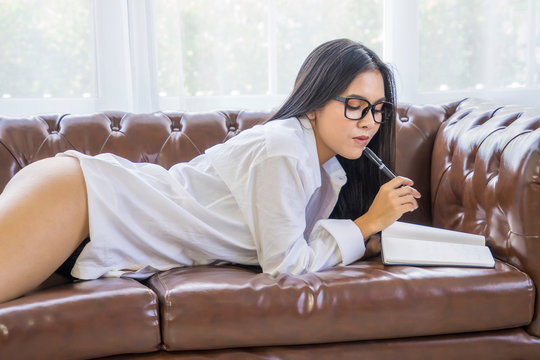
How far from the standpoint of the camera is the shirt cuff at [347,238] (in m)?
1.82

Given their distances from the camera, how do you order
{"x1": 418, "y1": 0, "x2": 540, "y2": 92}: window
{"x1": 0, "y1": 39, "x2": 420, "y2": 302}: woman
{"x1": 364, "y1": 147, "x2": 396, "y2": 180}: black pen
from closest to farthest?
{"x1": 0, "y1": 39, "x2": 420, "y2": 302}: woman → {"x1": 364, "y1": 147, "x2": 396, "y2": 180}: black pen → {"x1": 418, "y1": 0, "x2": 540, "y2": 92}: window

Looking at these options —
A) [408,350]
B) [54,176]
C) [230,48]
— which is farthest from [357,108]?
[230,48]

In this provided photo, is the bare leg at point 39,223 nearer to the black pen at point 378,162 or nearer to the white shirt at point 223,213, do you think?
the white shirt at point 223,213

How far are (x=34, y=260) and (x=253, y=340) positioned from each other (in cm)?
60

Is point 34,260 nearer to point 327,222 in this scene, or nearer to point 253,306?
point 253,306

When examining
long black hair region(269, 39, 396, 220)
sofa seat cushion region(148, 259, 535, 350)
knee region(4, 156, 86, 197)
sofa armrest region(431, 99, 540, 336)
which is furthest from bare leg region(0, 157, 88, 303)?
sofa armrest region(431, 99, 540, 336)

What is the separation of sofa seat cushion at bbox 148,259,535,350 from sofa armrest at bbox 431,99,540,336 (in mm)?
104

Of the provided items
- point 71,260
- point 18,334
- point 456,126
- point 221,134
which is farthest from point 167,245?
point 456,126

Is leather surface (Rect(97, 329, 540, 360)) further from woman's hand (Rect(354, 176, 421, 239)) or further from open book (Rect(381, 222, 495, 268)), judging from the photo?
woman's hand (Rect(354, 176, 421, 239))

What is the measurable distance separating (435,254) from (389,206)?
0.19 meters

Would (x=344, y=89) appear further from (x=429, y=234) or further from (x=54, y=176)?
(x=54, y=176)

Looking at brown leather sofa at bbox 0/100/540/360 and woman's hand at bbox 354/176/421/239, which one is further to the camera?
woman's hand at bbox 354/176/421/239

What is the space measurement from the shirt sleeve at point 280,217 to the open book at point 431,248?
0.16 metres

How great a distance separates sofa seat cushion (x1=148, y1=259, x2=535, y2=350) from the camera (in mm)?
1521
